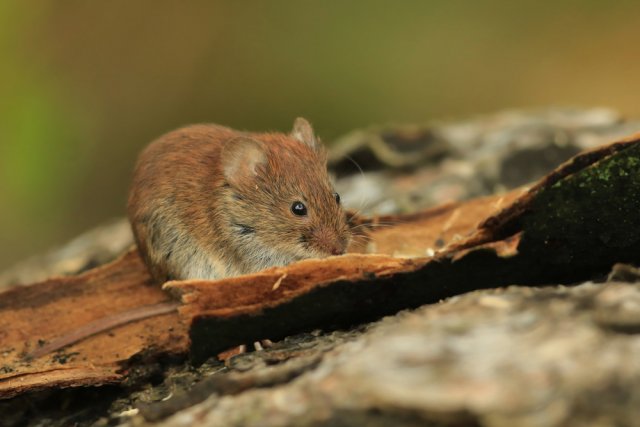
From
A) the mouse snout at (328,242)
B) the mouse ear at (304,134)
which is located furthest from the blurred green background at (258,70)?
the mouse snout at (328,242)

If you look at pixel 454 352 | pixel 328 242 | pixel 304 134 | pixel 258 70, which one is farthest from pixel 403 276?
pixel 258 70

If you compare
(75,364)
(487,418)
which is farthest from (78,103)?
(487,418)

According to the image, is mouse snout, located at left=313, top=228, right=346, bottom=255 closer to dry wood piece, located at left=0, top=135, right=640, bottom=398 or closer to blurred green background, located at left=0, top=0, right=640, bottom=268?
dry wood piece, located at left=0, top=135, right=640, bottom=398

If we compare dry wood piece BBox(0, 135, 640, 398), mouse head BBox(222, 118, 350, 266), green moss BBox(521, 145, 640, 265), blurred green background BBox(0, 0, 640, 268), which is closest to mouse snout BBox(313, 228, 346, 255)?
mouse head BBox(222, 118, 350, 266)

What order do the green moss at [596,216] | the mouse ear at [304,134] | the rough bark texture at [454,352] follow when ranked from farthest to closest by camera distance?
the mouse ear at [304,134] < the green moss at [596,216] < the rough bark texture at [454,352]

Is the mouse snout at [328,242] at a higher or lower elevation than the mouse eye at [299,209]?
lower

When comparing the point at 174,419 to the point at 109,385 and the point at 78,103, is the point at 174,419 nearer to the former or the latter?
the point at 109,385

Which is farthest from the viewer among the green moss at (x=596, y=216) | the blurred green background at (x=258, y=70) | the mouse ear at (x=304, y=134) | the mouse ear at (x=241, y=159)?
the blurred green background at (x=258, y=70)

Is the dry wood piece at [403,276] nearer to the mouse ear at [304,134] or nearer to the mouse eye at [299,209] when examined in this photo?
the mouse eye at [299,209]
